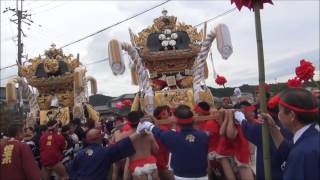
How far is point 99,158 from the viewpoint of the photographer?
5.23 m

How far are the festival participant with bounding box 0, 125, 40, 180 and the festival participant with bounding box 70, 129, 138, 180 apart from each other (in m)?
0.72

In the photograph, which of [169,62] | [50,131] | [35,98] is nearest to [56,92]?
[35,98]

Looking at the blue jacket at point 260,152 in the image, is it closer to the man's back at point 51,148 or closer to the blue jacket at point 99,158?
the blue jacket at point 99,158

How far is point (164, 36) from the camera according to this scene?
35.2ft

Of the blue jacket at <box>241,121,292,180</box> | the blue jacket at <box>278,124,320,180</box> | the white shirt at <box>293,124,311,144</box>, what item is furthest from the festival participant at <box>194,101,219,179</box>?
the blue jacket at <box>278,124,320,180</box>

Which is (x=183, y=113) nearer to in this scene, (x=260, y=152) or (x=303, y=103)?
(x=260, y=152)

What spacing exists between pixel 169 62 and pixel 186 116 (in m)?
5.58

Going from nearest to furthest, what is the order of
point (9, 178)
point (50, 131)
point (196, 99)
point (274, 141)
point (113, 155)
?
point (274, 141), point (113, 155), point (9, 178), point (50, 131), point (196, 99)

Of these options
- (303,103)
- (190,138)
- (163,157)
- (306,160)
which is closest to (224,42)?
(163,157)

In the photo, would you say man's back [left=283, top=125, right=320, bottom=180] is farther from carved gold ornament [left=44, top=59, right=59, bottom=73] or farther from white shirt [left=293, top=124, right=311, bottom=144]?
carved gold ornament [left=44, top=59, right=59, bottom=73]

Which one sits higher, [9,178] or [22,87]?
[22,87]

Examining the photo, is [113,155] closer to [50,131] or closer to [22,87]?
[50,131]

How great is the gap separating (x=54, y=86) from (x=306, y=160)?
489 inches

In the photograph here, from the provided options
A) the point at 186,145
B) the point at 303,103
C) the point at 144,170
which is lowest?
the point at 144,170
